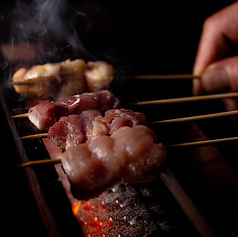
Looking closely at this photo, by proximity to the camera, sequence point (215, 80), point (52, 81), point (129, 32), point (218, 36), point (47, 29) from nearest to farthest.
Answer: point (52, 81)
point (215, 80)
point (218, 36)
point (47, 29)
point (129, 32)

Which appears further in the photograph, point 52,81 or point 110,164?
point 52,81

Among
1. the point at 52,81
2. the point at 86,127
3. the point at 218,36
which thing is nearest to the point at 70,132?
the point at 86,127

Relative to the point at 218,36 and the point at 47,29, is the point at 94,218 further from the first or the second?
the point at 47,29

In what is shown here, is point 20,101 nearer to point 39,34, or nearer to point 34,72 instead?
point 34,72

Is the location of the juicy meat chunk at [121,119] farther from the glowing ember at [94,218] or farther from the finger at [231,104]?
the finger at [231,104]

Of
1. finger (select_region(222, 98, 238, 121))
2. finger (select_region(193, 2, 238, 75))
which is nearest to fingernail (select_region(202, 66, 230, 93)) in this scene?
finger (select_region(222, 98, 238, 121))

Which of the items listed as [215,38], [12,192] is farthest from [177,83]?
[12,192]
